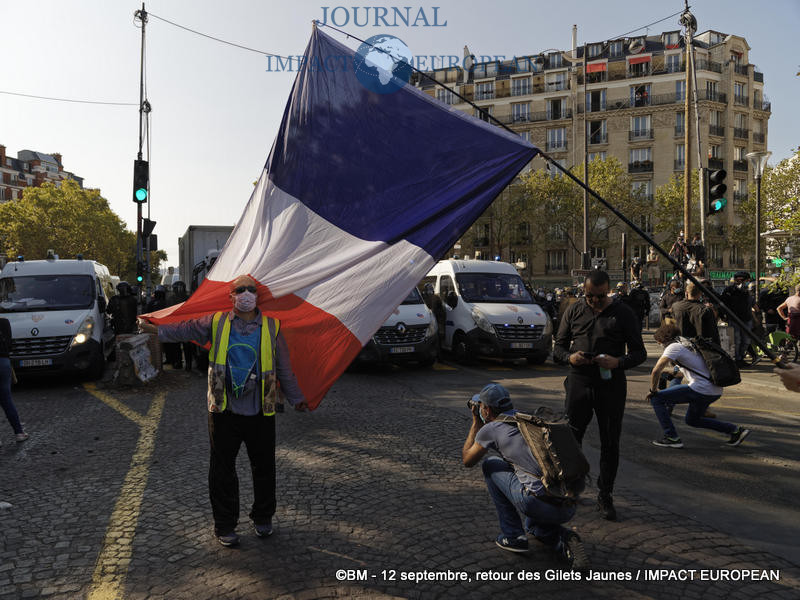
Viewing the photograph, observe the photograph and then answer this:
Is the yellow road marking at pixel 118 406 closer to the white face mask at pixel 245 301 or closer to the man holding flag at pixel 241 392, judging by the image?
the man holding flag at pixel 241 392

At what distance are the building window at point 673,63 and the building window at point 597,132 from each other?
739 centimetres

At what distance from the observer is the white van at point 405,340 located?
11578 millimetres

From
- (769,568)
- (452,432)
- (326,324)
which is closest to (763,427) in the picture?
(452,432)

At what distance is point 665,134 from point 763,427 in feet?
178

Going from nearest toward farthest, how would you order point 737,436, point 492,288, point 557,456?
point 557,456 → point 737,436 → point 492,288

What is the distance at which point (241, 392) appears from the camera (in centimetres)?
386

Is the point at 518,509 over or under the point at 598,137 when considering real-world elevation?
under

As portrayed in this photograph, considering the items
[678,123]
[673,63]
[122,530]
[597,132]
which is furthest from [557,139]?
[122,530]

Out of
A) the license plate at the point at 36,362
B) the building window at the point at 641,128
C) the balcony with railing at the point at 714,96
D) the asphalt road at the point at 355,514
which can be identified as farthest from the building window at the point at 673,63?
the license plate at the point at 36,362

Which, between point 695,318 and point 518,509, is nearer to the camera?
point 518,509

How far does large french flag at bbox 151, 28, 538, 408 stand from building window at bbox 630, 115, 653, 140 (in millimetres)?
57956

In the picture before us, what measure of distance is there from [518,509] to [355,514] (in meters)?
1.34

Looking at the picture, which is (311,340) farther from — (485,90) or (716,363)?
(485,90)

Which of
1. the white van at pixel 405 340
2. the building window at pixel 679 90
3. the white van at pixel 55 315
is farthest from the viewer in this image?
the building window at pixel 679 90
